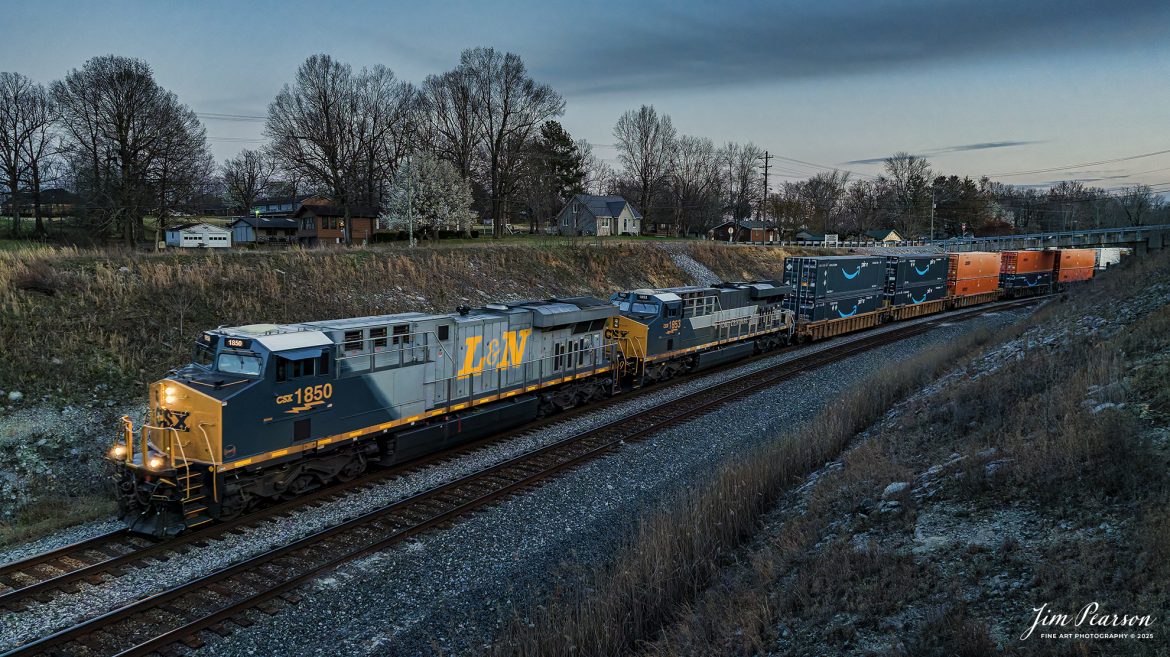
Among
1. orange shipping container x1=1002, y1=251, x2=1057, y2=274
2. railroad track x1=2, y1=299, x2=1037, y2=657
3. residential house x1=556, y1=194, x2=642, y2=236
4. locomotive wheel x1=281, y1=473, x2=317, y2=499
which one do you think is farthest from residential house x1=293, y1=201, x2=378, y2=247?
orange shipping container x1=1002, y1=251, x2=1057, y2=274

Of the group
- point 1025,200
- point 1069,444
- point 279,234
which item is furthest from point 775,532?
point 1025,200

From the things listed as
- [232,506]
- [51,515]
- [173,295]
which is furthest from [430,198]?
[232,506]

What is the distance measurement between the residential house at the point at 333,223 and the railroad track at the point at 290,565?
Result: 46943 mm

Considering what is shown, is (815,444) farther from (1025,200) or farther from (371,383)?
(1025,200)

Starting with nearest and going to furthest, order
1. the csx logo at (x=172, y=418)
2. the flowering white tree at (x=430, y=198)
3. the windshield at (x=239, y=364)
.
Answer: the csx logo at (x=172, y=418) < the windshield at (x=239, y=364) < the flowering white tree at (x=430, y=198)

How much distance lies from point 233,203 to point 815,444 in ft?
331

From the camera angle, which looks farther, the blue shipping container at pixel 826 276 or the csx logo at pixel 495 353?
the blue shipping container at pixel 826 276

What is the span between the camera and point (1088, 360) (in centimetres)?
1280

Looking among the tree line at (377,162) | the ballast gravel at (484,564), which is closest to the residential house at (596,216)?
the tree line at (377,162)

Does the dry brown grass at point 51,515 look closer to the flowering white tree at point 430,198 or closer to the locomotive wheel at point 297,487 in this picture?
the locomotive wheel at point 297,487

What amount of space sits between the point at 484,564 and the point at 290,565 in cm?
299

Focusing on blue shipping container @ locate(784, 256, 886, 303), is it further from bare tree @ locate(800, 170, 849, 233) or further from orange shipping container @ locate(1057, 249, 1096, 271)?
bare tree @ locate(800, 170, 849, 233)

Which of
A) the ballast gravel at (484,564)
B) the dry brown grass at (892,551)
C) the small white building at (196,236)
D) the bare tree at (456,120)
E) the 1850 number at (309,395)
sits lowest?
the ballast gravel at (484,564)

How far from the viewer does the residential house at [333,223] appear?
57.1 metres
